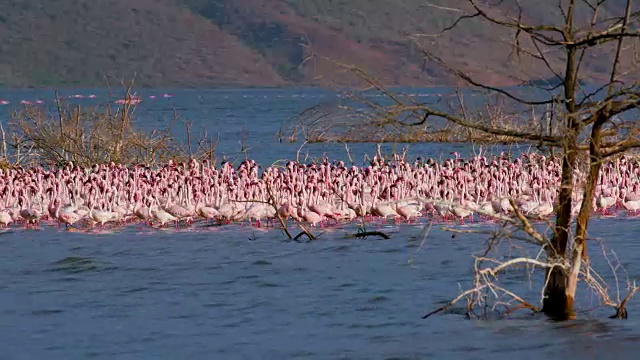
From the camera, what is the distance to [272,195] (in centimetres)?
2052

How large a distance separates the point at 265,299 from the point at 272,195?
18.2 ft

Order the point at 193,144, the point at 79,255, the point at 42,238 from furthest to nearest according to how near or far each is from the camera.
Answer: the point at 193,144, the point at 42,238, the point at 79,255

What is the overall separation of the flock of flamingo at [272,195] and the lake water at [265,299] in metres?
0.40

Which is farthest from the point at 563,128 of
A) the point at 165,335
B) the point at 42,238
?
the point at 42,238

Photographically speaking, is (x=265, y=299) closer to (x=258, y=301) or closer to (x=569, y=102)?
(x=258, y=301)

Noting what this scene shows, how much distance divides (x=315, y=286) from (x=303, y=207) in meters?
4.85

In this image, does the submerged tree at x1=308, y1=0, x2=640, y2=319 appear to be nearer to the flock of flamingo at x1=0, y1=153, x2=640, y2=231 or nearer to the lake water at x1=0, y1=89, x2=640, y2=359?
the lake water at x1=0, y1=89, x2=640, y2=359

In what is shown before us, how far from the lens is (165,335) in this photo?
1284 centimetres

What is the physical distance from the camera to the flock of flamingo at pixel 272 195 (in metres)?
21.1

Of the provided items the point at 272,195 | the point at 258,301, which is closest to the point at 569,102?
the point at 258,301

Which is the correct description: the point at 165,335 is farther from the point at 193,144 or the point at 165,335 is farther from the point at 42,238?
the point at 193,144

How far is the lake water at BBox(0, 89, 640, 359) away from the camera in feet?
39.7

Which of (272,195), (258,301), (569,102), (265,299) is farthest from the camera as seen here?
(272,195)

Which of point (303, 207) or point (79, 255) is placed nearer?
point (79, 255)
